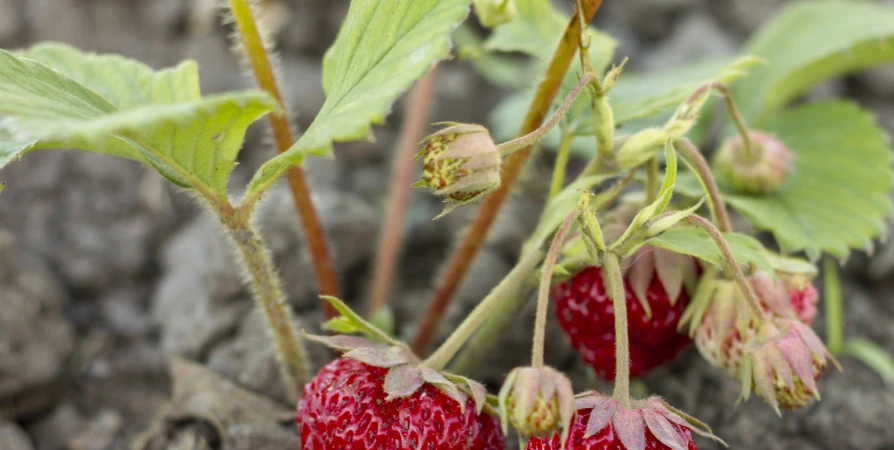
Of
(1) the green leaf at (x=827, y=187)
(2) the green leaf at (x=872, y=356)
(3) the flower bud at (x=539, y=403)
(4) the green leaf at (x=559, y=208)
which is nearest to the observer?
(3) the flower bud at (x=539, y=403)

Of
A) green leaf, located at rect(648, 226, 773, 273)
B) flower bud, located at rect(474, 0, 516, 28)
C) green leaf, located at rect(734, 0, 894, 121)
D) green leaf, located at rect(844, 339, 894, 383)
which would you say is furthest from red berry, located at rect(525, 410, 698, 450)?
green leaf, located at rect(734, 0, 894, 121)

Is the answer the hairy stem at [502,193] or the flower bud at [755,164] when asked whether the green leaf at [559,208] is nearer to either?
the hairy stem at [502,193]

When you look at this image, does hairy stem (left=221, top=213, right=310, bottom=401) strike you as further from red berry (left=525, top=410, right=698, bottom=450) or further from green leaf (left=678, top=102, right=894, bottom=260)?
green leaf (left=678, top=102, right=894, bottom=260)

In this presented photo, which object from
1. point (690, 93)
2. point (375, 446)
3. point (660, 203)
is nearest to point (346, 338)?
point (375, 446)

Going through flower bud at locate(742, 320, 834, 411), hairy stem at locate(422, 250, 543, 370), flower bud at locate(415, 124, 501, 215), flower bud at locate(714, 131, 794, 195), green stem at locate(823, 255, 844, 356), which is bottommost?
green stem at locate(823, 255, 844, 356)

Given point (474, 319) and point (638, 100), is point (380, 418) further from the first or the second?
point (638, 100)

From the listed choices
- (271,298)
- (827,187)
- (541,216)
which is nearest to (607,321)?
(541,216)

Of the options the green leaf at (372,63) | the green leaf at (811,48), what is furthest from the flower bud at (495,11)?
the green leaf at (811,48)

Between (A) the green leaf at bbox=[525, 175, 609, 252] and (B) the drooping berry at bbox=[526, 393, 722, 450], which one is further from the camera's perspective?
(A) the green leaf at bbox=[525, 175, 609, 252]
